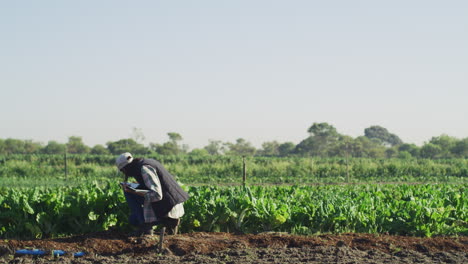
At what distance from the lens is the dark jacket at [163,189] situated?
7535 millimetres

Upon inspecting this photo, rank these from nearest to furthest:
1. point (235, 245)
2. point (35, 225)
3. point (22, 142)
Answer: point (235, 245) → point (35, 225) → point (22, 142)

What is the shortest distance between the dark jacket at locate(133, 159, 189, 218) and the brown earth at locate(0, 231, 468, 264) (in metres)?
0.60

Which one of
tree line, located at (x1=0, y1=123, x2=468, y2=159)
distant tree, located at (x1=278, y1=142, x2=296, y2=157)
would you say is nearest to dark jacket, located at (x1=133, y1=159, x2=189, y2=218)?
tree line, located at (x1=0, y1=123, x2=468, y2=159)

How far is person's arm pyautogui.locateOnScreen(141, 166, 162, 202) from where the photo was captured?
739cm

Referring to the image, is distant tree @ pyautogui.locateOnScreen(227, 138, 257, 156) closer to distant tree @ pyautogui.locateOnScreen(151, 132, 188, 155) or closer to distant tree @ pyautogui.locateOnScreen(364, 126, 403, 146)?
distant tree @ pyautogui.locateOnScreen(151, 132, 188, 155)

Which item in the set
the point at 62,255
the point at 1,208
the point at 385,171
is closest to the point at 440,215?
the point at 62,255

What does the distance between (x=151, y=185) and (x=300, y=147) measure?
283 ft

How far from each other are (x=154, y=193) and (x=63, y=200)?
98.4 inches

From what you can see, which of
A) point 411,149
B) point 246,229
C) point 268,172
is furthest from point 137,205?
point 411,149

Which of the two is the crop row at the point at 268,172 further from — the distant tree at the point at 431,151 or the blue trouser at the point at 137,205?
the distant tree at the point at 431,151

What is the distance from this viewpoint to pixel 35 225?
8852 millimetres

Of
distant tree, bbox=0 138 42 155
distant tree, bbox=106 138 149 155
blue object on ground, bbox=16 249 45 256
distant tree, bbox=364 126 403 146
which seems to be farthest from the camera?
distant tree, bbox=364 126 403 146

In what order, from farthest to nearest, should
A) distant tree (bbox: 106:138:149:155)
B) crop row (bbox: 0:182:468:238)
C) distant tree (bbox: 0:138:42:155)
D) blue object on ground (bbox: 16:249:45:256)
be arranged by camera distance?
distant tree (bbox: 0:138:42:155) < distant tree (bbox: 106:138:149:155) < crop row (bbox: 0:182:468:238) < blue object on ground (bbox: 16:249:45:256)

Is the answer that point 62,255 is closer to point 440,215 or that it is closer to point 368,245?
point 368,245
